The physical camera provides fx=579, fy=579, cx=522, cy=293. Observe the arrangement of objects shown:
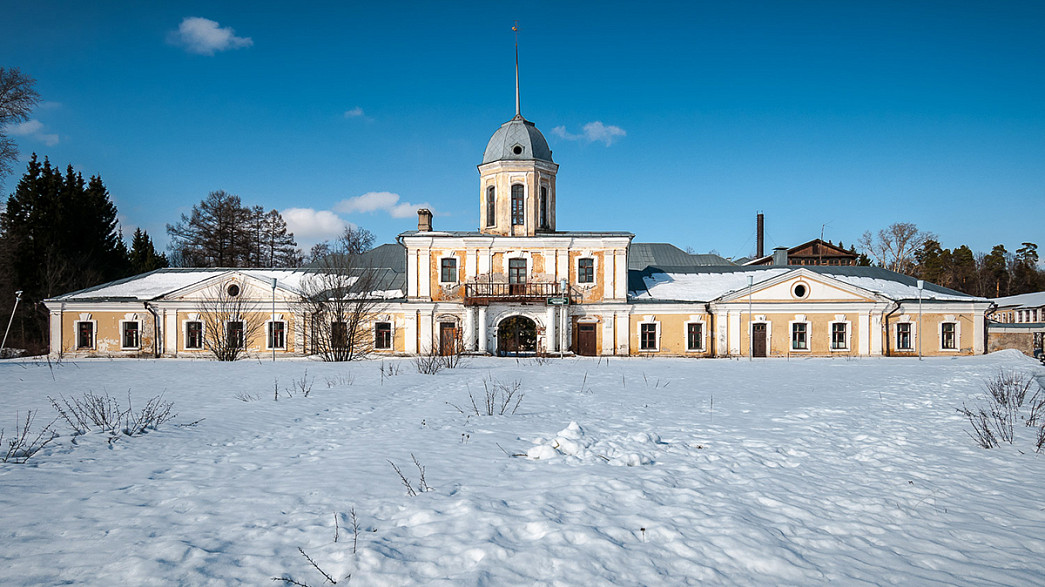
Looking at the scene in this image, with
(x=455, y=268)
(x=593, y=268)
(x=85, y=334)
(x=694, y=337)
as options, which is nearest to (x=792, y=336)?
(x=694, y=337)

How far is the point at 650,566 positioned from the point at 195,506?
11.8 feet

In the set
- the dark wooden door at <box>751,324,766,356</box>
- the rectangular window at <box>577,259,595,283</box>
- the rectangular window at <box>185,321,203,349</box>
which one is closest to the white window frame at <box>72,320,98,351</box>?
the rectangular window at <box>185,321,203,349</box>

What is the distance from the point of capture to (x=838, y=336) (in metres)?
28.5

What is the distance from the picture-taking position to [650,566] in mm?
3857

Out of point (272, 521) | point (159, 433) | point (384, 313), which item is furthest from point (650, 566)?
point (384, 313)

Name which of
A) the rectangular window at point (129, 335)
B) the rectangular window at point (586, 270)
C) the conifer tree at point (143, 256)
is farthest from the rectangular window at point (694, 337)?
the conifer tree at point (143, 256)

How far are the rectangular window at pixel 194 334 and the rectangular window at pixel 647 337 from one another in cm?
2150

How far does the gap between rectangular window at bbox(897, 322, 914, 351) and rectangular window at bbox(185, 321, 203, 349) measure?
3440 cm

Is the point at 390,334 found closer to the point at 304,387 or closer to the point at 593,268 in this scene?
the point at 593,268

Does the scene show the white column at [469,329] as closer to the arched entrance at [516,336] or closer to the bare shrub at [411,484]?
the arched entrance at [516,336]

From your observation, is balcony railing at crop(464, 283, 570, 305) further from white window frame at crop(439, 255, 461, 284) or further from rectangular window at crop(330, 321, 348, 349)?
rectangular window at crop(330, 321, 348, 349)

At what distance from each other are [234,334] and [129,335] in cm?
835

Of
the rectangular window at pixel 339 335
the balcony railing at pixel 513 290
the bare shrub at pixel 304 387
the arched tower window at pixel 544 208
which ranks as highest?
the arched tower window at pixel 544 208

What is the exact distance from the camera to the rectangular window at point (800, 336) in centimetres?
2834
